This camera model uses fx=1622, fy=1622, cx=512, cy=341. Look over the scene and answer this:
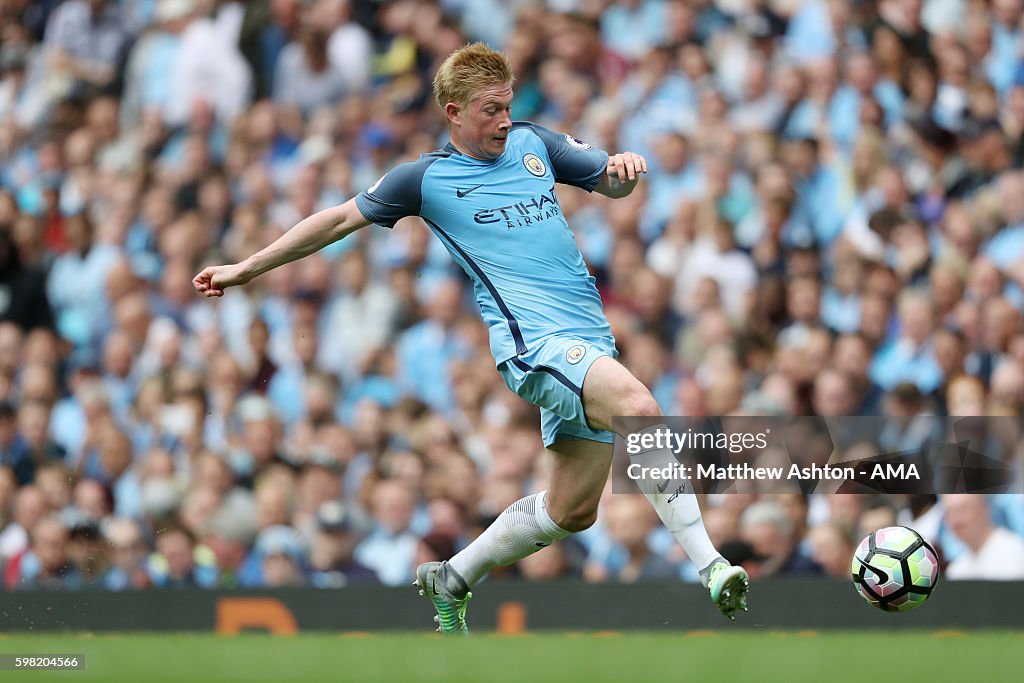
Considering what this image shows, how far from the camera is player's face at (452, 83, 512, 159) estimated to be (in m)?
7.29

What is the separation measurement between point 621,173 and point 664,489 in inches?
57.4

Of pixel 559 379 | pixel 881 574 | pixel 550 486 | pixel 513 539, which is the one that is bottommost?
pixel 881 574

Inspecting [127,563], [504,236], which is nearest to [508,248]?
[504,236]

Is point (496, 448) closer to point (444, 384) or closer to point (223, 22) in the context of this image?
point (444, 384)

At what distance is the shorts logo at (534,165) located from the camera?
7.58 meters

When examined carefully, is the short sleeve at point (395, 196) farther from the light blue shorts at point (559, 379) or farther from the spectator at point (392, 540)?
the spectator at point (392, 540)

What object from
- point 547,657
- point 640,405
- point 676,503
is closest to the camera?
point 640,405

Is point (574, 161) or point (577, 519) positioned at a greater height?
point (574, 161)

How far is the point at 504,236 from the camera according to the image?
24.3 feet

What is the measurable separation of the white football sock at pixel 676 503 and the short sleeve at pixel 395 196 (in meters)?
1.57

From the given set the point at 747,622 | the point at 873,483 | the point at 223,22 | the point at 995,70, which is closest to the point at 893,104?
the point at 995,70

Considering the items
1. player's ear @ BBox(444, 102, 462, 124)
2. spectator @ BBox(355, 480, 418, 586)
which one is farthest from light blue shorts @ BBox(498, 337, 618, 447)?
spectator @ BBox(355, 480, 418, 586)

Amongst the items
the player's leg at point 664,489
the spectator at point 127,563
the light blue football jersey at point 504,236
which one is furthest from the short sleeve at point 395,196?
the spectator at point 127,563

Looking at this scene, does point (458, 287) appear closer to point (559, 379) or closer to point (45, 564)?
point (45, 564)
